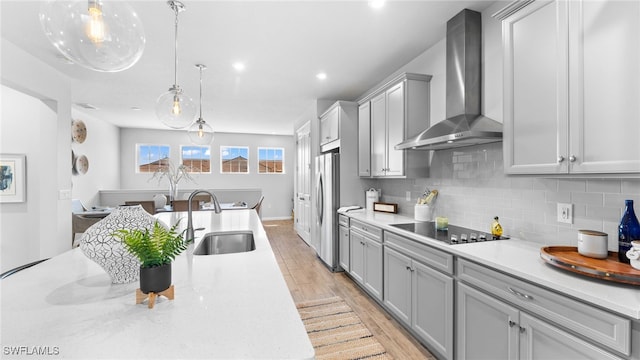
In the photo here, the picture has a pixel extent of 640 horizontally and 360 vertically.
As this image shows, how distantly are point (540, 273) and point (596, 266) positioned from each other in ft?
0.72

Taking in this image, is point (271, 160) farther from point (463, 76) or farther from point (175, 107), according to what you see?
point (463, 76)

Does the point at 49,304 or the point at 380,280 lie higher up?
the point at 49,304

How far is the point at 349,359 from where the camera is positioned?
80.0 inches

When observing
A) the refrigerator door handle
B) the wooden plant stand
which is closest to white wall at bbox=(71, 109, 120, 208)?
the refrigerator door handle

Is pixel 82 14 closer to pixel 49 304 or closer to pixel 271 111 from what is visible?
pixel 49 304

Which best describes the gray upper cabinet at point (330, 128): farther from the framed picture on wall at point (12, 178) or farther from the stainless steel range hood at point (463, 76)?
the framed picture on wall at point (12, 178)

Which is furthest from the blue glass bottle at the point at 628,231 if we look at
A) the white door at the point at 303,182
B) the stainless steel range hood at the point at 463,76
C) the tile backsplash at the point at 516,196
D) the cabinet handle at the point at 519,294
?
the white door at the point at 303,182

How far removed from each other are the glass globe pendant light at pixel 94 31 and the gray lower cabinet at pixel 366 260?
2.42 meters

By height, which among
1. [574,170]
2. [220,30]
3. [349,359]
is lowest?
[349,359]

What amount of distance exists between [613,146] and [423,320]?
62.2 inches

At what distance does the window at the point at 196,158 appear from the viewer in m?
8.02

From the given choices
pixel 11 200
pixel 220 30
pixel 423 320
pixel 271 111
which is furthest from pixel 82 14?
pixel 271 111

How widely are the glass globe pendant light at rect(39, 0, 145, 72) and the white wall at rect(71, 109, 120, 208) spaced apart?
18.8 feet

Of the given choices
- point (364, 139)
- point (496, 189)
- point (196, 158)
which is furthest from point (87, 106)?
point (496, 189)
